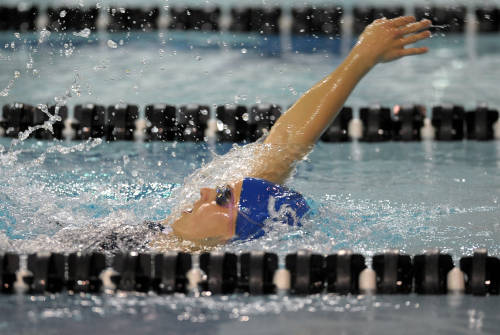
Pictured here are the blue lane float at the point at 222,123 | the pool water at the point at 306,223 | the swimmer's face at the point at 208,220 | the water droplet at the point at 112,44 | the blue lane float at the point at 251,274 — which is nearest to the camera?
the pool water at the point at 306,223

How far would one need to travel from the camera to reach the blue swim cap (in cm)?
259

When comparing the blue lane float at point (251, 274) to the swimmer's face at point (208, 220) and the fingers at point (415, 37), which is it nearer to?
the swimmer's face at point (208, 220)

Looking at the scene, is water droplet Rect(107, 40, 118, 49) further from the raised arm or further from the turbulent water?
the raised arm

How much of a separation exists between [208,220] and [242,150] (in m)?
0.66

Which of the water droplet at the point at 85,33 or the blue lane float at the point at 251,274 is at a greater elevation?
the water droplet at the point at 85,33

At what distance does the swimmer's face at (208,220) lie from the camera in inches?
102

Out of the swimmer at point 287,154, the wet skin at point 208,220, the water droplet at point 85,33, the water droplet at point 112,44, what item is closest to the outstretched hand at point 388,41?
the swimmer at point 287,154

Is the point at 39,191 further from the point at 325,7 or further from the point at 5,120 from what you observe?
the point at 325,7

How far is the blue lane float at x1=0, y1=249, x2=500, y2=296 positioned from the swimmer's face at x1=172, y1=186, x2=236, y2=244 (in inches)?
7.0

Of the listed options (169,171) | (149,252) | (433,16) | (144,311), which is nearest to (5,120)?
(169,171)

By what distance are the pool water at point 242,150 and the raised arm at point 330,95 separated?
23 centimetres

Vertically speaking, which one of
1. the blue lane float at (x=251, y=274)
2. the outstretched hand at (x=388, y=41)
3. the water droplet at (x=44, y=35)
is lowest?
the blue lane float at (x=251, y=274)

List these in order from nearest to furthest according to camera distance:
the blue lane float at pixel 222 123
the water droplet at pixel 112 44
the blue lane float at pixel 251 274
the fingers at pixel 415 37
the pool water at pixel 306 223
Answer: the pool water at pixel 306 223 → the blue lane float at pixel 251 274 → the fingers at pixel 415 37 → the blue lane float at pixel 222 123 → the water droplet at pixel 112 44

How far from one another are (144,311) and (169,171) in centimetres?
146
